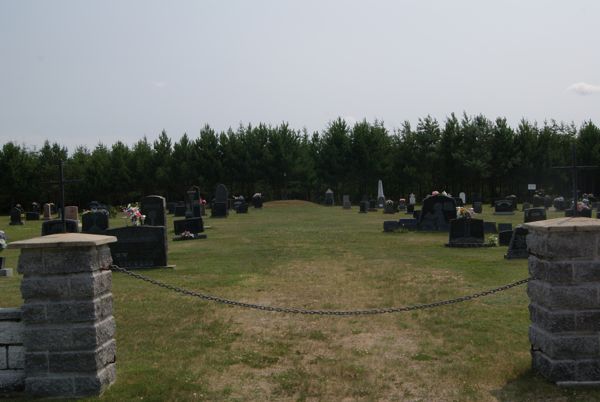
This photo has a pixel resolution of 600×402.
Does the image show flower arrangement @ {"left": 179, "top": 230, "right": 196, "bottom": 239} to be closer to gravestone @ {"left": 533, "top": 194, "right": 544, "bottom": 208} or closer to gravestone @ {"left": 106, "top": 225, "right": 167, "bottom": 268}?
gravestone @ {"left": 106, "top": 225, "right": 167, "bottom": 268}

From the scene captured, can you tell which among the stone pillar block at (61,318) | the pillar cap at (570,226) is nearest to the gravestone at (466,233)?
the pillar cap at (570,226)

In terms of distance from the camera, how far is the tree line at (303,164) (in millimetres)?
60688

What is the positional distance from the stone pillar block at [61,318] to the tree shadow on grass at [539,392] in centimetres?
407

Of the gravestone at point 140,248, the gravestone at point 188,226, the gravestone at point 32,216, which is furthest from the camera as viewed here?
the gravestone at point 32,216

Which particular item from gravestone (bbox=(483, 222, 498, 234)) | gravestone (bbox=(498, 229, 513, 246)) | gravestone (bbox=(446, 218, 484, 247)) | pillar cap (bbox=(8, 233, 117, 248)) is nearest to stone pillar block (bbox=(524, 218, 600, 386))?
pillar cap (bbox=(8, 233, 117, 248))

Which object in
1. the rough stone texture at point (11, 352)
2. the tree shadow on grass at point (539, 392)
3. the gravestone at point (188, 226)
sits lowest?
the tree shadow on grass at point (539, 392)

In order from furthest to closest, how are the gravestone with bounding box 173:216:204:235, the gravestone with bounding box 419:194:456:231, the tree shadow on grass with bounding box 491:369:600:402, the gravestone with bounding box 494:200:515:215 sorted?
1. the gravestone with bounding box 494:200:515:215
2. the gravestone with bounding box 419:194:456:231
3. the gravestone with bounding box 173:216:204:235
4. the tree shadow on grass with bounding box 491:369:600:402

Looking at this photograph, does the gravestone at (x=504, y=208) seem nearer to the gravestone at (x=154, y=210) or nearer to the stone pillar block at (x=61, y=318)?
the gravestone at (x=154, y=210)

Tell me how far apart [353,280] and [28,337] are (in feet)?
25.4

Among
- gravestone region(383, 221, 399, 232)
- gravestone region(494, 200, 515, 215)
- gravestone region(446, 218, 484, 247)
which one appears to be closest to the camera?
gravestone region(446, 218, 484, 247)

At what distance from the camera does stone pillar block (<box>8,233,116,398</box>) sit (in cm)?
589

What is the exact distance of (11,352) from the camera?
6137mm

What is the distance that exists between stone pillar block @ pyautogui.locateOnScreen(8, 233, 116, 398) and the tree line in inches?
2230

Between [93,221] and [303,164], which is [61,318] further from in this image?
[303,164]
